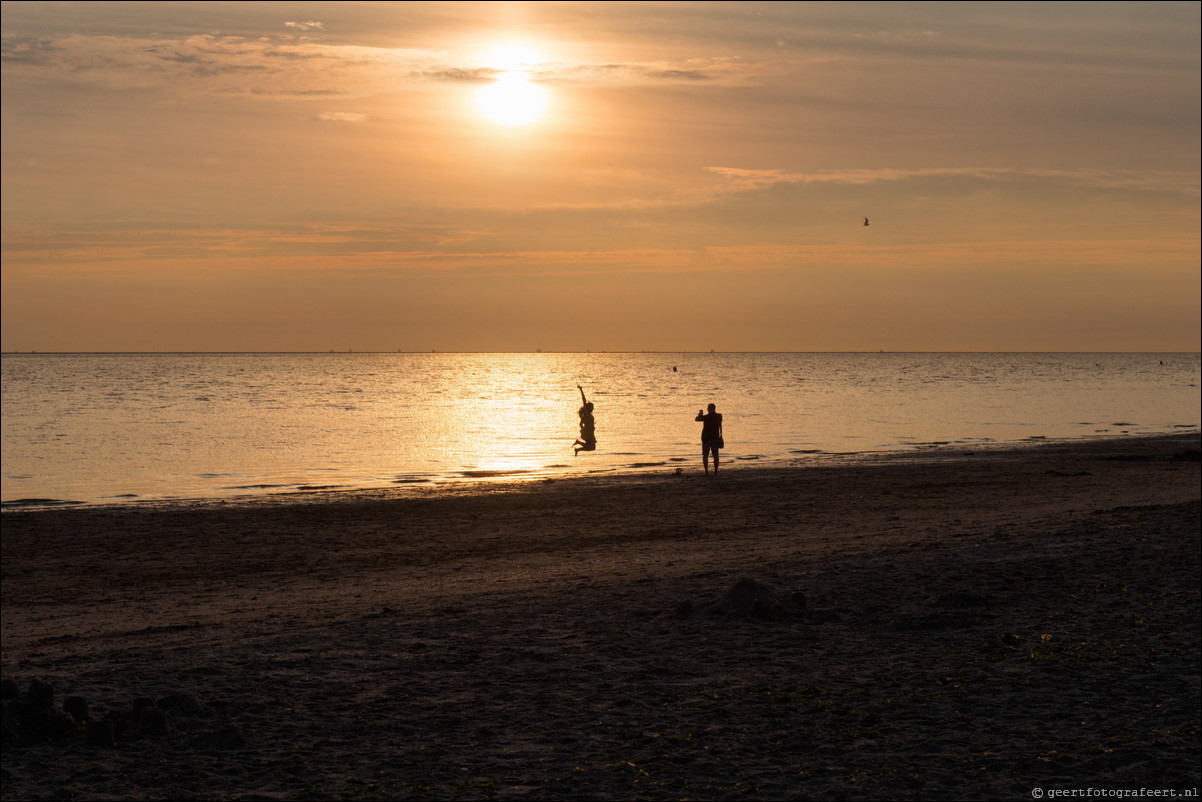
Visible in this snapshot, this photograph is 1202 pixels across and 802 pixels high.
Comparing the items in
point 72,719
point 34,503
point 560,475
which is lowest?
point 560,475

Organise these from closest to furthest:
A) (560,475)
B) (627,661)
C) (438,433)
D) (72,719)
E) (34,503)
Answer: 1. (72,719)
2. (627,661)
3. (34,503)
4. (560,475)
5. (438,433)

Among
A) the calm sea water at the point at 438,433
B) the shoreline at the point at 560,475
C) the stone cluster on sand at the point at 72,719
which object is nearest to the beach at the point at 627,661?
the stone cluster on sand at the point at 72,719

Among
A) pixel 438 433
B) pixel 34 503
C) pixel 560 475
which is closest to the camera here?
pixel 34 503

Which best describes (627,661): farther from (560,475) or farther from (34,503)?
(560,475)

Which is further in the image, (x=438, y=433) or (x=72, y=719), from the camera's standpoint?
(x=438, y=433)

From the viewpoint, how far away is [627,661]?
855 centimetres

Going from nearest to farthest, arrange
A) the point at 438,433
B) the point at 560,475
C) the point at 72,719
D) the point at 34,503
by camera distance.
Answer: the point at 72,719, the point at 34,503, the point at 560,475, the point at 438,433

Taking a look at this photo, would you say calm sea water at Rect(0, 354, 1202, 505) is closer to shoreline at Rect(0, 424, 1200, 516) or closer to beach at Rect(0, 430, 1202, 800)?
shoreline at Rect(0, 424, 1200, 516)

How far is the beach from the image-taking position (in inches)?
243

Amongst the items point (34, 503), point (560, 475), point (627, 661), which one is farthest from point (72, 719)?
point (560, 475)

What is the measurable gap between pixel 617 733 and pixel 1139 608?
5.74 metres

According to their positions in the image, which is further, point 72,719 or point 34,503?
point 34,503

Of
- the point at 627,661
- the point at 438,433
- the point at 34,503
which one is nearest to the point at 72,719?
the point at 627,661

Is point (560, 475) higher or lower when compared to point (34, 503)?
lower
